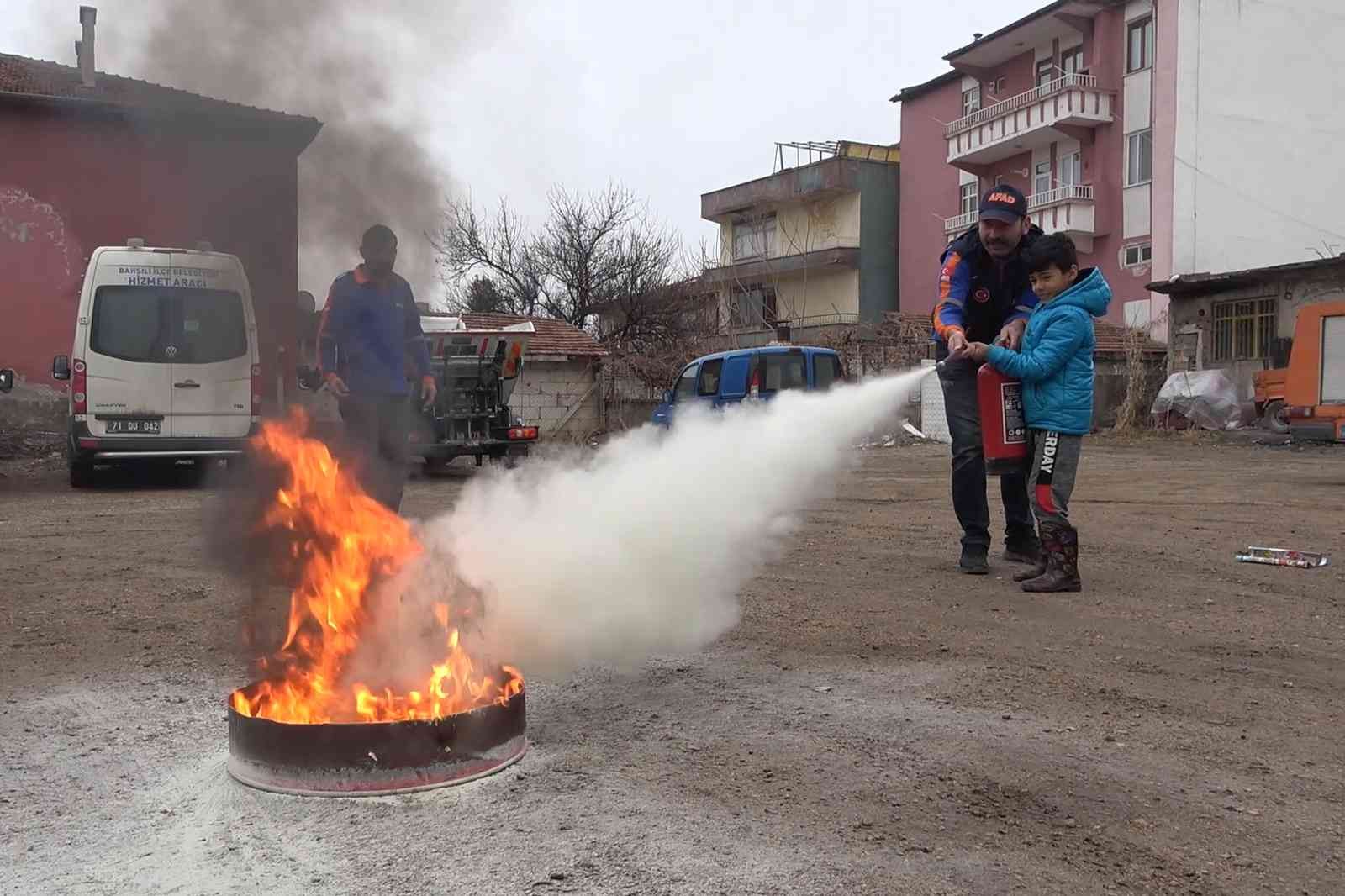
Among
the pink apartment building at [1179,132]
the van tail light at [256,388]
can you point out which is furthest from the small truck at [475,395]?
the pink apartment building at [1179,132]

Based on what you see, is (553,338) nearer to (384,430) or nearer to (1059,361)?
(384,430)

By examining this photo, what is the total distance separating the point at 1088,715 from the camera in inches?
143

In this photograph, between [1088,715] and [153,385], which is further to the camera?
[153,385]

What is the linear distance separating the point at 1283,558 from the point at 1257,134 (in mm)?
27494

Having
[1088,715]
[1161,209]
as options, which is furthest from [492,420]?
[1161,209]

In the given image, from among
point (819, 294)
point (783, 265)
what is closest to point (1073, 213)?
point (819, 294)

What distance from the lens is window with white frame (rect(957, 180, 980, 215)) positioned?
3847cm

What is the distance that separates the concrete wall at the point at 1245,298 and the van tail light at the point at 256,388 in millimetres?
20907

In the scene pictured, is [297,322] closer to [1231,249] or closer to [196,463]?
[196,463]

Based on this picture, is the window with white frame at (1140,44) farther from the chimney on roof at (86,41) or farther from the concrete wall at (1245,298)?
the chimney on roof at (86,41)

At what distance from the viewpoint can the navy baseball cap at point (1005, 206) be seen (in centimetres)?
597

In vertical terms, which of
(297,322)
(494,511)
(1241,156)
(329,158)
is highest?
(1241,156)

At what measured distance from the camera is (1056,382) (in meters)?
5.73

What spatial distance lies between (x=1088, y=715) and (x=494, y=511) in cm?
255
